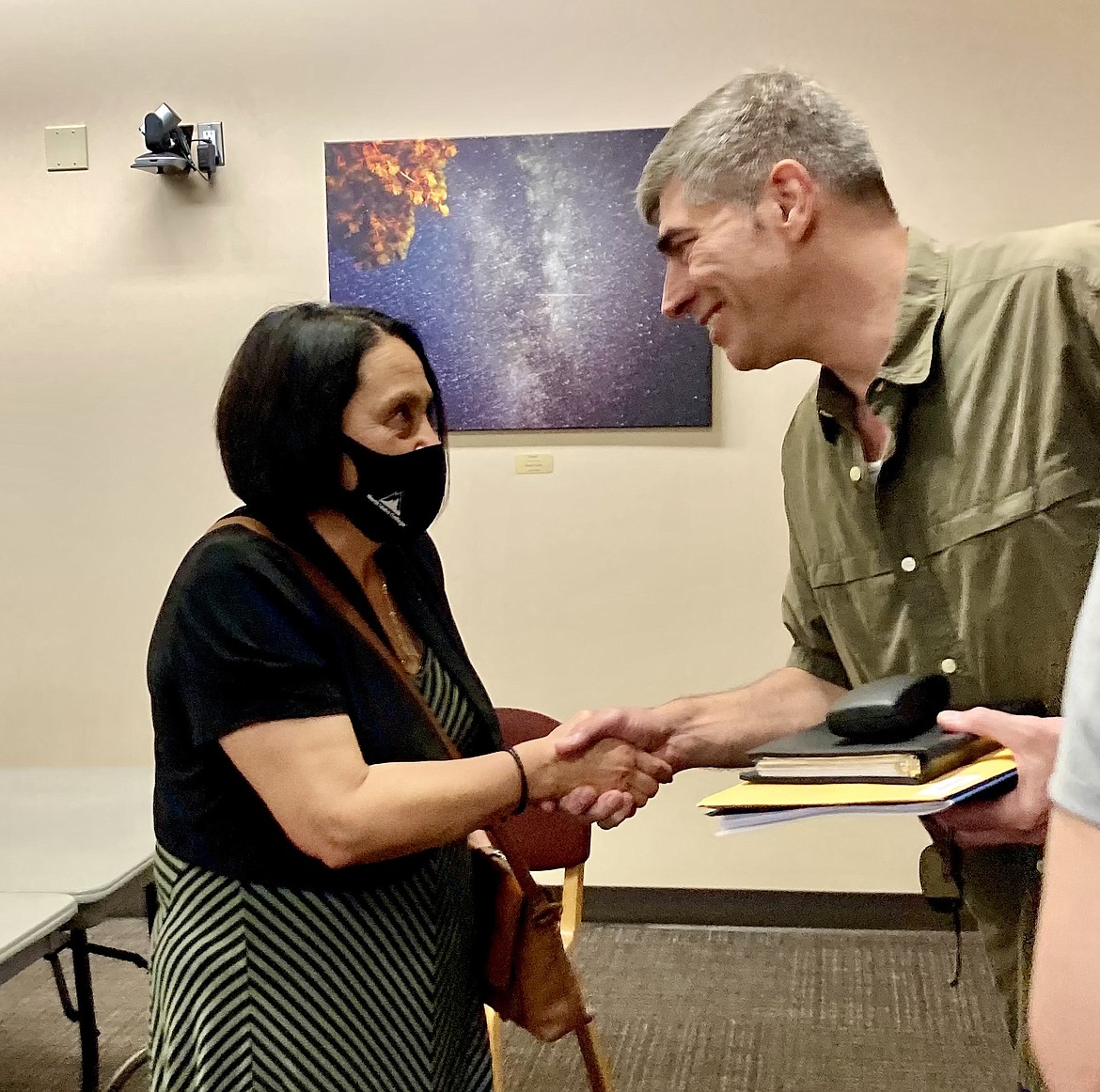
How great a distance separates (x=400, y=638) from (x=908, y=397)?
0.71 meters

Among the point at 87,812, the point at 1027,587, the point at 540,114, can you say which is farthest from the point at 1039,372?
the point at 540,114

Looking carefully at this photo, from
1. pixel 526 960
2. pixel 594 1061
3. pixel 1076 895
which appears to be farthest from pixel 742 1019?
pixel 1076 895

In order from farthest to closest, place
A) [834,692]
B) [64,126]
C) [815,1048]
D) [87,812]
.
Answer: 1. [64,126]
2. [815,1048]
3. [87,812]
4. [834,692]

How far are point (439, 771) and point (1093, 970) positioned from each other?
0.93 metres

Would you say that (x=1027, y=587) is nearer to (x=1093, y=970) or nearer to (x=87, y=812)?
(x=1093, y=970)

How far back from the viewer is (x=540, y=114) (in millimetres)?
3533

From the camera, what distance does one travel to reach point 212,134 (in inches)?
144

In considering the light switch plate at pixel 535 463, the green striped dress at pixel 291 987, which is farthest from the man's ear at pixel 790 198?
the light switch plate at pixel 535 463

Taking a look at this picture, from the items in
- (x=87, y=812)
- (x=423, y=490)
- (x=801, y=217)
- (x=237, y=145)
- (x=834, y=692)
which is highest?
(x=237, y=145)

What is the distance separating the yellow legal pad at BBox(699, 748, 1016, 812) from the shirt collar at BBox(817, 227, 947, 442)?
479 millimetres

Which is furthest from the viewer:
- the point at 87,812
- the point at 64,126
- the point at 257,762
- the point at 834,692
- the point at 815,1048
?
the point at 64,126

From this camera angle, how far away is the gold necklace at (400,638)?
1.49 meters

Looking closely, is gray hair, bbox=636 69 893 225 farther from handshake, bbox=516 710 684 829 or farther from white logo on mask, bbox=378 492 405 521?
handshake, bbox=516 710 684 829

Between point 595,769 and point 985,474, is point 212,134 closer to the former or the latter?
point 595,769
